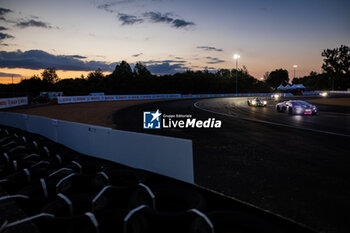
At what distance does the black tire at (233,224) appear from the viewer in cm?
259

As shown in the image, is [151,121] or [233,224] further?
[151,121]

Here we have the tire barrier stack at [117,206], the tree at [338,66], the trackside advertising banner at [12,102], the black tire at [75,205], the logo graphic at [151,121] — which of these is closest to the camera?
the tire barrier stack at [117,206]

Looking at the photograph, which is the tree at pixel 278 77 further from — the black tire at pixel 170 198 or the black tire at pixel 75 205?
the black tire at pixel 75 205

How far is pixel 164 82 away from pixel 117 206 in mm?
83944

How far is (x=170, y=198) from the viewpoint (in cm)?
372

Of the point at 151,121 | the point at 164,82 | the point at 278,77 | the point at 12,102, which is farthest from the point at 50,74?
the point at 278,77

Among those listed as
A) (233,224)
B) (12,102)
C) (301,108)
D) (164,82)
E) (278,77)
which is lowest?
(233,224)

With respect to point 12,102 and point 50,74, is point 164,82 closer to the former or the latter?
point 12,102

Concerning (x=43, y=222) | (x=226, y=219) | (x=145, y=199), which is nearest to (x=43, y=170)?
(x=43, y=222)

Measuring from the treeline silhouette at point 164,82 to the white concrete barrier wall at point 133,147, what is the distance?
45.3 metres

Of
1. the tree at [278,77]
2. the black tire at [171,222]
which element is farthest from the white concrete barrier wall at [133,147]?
the tree at [278,77]

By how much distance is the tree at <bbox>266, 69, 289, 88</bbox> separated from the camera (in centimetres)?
18412

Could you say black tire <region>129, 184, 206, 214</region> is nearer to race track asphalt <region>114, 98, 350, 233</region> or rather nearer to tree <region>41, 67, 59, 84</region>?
race track asphalt <region>114, 98, 350, 233</region>

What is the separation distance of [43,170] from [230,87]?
89.4 metres
